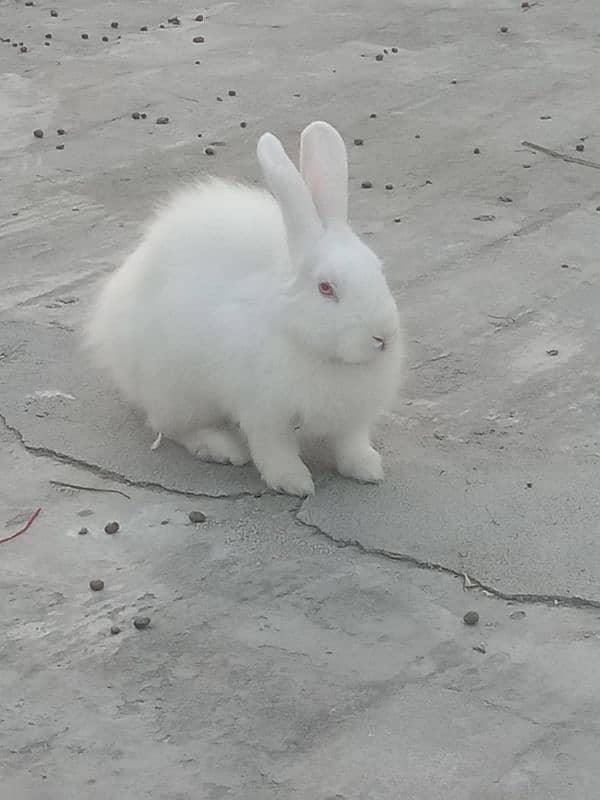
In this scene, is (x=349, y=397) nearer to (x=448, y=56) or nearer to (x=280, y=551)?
(x=280, y=551)

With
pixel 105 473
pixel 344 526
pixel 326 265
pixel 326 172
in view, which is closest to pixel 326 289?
pixel 326 265

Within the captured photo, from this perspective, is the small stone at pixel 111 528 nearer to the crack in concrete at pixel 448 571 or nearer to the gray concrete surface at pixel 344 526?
the gray concrete surface at pixel 344 526

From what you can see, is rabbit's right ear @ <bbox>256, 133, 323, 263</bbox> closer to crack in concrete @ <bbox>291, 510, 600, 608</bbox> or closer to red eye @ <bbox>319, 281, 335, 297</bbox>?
red eye @ <bbox>319, 281, 335, 297</bbox>

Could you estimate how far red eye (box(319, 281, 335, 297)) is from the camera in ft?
11.5

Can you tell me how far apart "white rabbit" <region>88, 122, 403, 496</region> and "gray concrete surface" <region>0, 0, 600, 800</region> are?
0.48ft

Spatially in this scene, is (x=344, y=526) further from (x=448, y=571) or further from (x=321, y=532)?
(x=448, y=571)

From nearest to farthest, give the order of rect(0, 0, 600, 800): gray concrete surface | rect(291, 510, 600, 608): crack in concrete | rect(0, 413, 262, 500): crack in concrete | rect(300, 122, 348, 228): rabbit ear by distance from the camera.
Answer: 1. rect(0, 0, 600, 800): gray concrete surface
2. rect(291, 510, 600, 608): crack in concrete
3. rect(300, 122, 348, 228): rabbit ear
4. rect(0, 413, 262, 500): crack in concrete

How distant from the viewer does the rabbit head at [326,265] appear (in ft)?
11.4

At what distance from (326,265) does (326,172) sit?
259 mm

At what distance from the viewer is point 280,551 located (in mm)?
3547

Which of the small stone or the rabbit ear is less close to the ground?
the rabbit ear


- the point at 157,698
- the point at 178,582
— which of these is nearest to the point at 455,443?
the point at 178,582

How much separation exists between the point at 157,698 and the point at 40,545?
28.2 inches

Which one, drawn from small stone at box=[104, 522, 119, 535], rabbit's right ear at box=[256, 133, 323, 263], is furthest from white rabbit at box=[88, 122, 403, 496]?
small stone at box=[104, 522, 119, 535]
